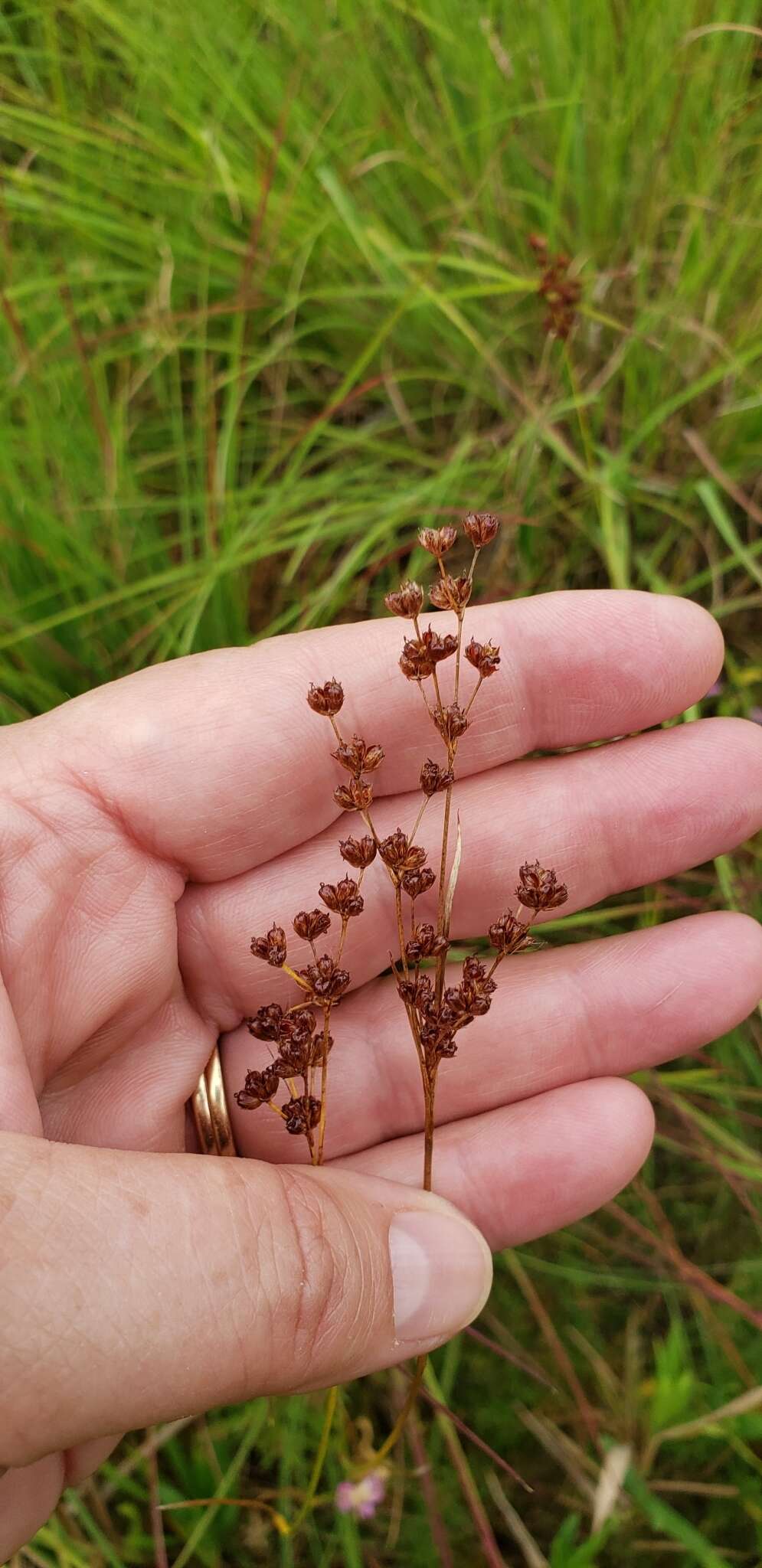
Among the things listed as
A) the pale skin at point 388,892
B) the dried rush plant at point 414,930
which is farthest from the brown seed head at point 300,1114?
the pale skin at point 388,892

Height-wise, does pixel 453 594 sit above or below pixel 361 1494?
above

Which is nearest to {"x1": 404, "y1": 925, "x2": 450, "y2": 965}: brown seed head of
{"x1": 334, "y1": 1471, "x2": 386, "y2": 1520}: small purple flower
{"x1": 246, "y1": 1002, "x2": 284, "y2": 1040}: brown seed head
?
{"x1": 246, "y1": 1002, "x2": 284, "y2": 1040}: brown seed head

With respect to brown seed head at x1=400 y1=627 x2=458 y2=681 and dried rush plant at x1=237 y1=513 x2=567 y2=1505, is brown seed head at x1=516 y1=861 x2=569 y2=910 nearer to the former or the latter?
dried rush plant at x1=237 y1=513 x2=567 y2=1505

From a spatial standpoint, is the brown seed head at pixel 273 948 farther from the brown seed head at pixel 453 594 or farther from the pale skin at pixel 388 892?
the brown seed head at pixel 453 594

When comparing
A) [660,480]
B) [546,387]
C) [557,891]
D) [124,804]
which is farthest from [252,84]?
[557,891]

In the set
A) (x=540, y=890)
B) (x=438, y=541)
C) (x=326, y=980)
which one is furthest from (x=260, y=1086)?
(x=438, y=541)

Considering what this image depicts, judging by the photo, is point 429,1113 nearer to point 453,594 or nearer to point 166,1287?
point 166,1287
